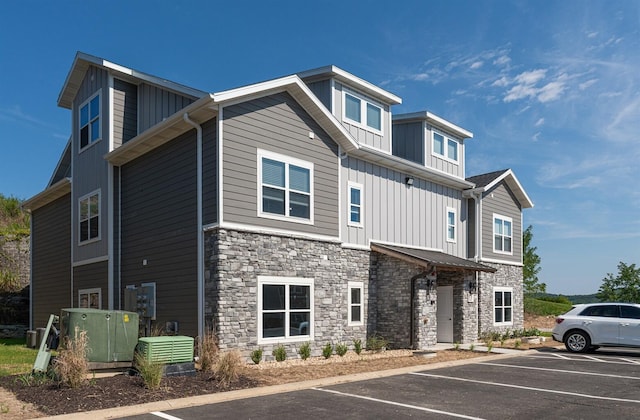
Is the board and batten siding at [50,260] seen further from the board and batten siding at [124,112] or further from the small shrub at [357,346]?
the small shrub at [357,346]

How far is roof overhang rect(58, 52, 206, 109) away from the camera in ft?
54.3

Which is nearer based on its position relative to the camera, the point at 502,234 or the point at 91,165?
the point at 91,165

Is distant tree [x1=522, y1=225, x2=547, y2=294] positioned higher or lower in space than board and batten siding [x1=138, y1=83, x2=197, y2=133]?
lower

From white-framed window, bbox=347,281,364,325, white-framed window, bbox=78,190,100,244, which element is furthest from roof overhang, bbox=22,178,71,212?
white-framed window, bbox=347,281,364,325

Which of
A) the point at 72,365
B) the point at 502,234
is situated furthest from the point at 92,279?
the point at 502,234

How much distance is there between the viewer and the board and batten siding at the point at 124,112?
17812 millimetres

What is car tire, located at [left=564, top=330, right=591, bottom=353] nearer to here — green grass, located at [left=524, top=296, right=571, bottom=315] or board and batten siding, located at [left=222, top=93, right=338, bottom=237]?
board and batten siding, located at [left=222, top=93, right=338, bottom=237]

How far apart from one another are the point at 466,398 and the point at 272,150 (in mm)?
7901

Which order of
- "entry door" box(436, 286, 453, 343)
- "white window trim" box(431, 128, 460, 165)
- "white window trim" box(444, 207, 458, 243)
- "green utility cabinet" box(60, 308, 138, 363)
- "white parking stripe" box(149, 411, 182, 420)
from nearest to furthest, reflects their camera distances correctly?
1. "white parking stripe" box(149, 411, 182, 420)
2. "green utility cabinet" box(60, 308, 138, 363)
3. "entry door" box(436, 286, 453, 343)
4. "white window trim" box(444, 207, 458, 243)
5. "white window trim" box(431, 128, 460, 165)

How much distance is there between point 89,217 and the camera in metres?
19.0

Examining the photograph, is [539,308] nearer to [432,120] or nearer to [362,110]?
[432,120]

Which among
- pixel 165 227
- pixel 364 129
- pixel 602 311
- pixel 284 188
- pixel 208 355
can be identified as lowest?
pixel 208 355

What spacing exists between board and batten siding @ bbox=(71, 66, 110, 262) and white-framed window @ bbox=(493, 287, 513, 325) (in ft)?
50.2

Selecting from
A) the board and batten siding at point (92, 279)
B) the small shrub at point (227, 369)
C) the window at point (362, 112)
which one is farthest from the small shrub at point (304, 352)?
the window at point (362, 112)
